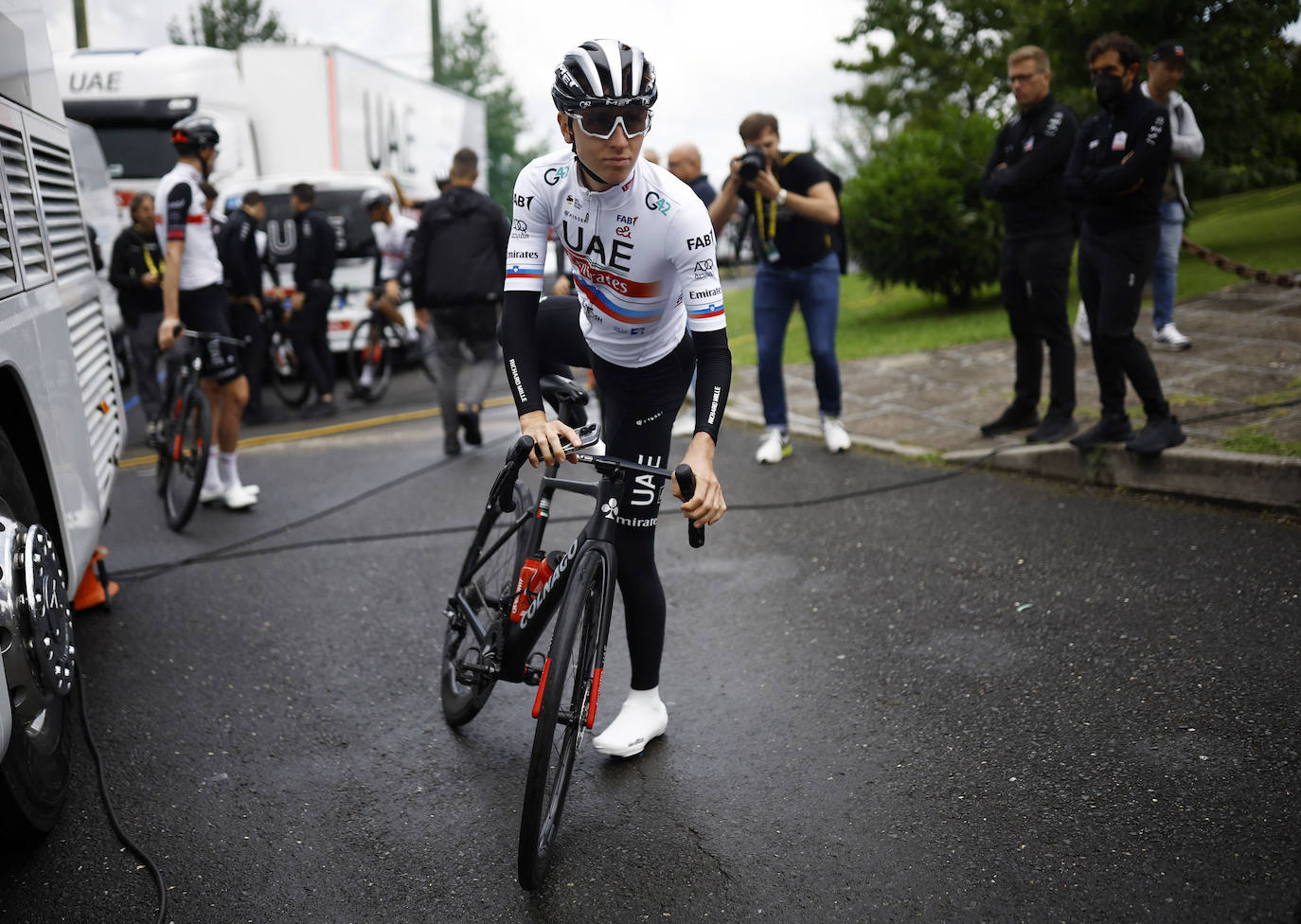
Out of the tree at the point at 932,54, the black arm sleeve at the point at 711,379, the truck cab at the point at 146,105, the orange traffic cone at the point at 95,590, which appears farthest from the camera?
the tree at the point at 932,54

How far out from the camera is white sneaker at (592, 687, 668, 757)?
3.44 metres

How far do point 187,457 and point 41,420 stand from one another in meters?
3.19

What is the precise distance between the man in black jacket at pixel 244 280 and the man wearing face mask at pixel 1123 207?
5.39m

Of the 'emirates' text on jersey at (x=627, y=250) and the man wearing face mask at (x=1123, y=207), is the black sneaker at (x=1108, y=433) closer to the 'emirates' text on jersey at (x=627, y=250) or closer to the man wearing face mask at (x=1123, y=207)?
the man wearing face mask at (x=1123, y=207)

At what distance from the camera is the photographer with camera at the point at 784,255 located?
263 inches

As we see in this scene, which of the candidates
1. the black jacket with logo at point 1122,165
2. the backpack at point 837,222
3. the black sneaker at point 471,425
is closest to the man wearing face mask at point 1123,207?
the black jacket with logo at point 1122,165

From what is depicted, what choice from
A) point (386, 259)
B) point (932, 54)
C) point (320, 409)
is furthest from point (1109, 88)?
point (932, 54)

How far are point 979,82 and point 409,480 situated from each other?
17510 mm

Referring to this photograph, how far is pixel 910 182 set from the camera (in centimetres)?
1238

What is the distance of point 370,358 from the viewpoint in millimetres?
11406

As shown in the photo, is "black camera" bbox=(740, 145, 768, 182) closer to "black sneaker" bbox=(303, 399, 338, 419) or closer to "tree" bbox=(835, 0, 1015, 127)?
"black sneaker" bbox=(303, 399, 338, 419)

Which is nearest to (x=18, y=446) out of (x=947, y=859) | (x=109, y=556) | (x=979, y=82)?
(x=109, y=556)

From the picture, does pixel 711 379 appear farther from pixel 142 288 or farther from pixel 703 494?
pixel 142 288

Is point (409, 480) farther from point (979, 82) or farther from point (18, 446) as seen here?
point (979, 82)
